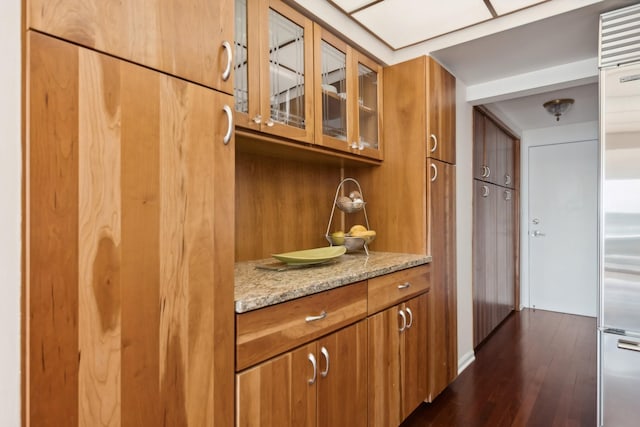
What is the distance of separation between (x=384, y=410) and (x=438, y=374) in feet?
2.28

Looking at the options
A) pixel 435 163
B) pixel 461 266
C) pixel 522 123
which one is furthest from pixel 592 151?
pixel 435 163

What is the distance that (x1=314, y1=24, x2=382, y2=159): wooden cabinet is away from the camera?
1842mm

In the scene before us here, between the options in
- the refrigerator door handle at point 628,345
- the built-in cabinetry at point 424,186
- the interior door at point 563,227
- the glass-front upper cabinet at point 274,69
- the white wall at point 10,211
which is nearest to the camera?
the white wall at point 10,211

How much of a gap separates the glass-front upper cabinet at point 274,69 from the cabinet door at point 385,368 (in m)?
0.99

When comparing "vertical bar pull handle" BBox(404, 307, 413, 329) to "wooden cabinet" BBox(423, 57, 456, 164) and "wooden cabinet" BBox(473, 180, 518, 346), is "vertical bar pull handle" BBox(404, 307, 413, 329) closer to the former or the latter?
"wooden cabinet" BBox(423, 57, 456, 164)

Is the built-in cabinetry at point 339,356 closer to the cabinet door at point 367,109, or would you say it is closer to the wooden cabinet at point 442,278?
the wooden cabinet at point 442,278

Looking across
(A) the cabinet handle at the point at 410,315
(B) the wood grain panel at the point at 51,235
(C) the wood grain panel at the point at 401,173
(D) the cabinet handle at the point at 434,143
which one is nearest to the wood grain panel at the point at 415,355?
(A) the cabinet handle at the point at 410,315

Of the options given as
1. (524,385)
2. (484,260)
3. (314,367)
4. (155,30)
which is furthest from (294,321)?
(484,260)

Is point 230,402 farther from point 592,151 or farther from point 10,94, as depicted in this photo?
point 592,151

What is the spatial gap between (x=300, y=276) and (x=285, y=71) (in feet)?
3.12

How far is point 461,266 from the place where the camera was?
2.64 m

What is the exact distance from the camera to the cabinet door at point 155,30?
2.44ft

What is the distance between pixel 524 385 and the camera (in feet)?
8.12

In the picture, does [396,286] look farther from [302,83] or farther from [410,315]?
[302,83]
